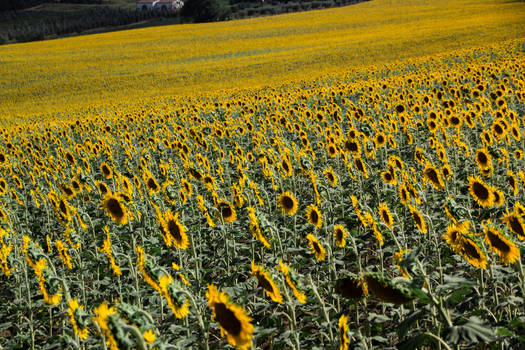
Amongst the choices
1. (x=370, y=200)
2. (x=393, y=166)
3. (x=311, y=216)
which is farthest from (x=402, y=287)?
(x=370, y=200)

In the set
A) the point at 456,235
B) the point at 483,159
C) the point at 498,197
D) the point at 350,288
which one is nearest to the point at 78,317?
the point at 350,288

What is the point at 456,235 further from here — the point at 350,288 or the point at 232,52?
the point at 232,52

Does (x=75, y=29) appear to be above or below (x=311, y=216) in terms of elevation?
above

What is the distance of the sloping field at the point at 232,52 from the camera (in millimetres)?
32906

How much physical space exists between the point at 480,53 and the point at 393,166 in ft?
69.9

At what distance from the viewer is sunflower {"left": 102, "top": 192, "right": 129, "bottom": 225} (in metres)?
4.65

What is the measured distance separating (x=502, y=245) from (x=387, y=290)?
109cm

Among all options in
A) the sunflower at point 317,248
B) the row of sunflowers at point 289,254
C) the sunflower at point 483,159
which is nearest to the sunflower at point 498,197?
the row of sunflowers at point 289,254

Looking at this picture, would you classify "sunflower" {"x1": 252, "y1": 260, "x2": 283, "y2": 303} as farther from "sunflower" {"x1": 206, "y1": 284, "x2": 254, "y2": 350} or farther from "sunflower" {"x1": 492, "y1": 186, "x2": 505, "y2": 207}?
"sunflower" {"x1": 492, "y1": 186, "x2": 505, "y2": 207}

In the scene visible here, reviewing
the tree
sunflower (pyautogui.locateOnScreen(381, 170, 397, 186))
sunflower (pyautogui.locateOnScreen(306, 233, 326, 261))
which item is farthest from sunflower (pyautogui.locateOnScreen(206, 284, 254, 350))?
the tree

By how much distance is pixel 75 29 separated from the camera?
92.0 metres

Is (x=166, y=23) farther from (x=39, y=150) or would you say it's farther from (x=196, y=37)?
(x=39, y=150)

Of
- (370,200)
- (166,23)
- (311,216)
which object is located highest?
(166,23)

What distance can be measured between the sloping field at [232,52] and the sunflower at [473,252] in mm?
25712
